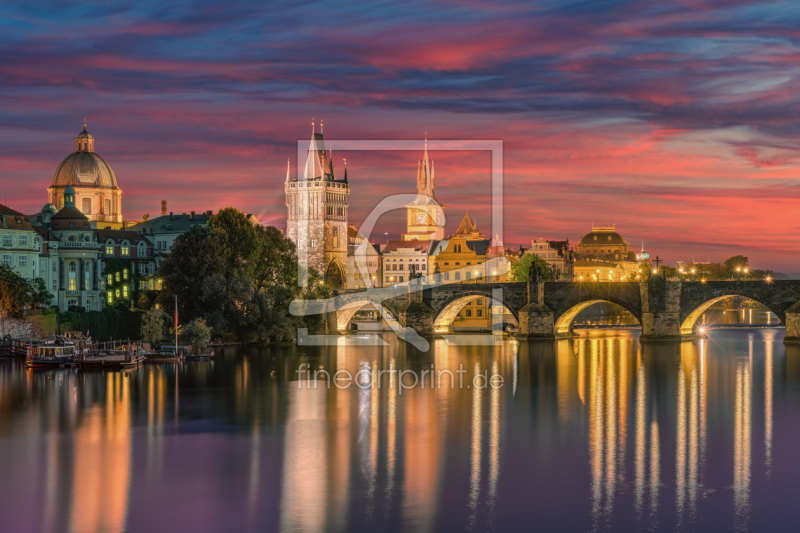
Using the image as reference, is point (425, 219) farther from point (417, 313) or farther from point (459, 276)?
point (417, 313)

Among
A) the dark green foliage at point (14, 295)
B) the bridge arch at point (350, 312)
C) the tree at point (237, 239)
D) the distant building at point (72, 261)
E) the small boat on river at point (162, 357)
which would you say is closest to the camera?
the small boat on river at point (162, 357)

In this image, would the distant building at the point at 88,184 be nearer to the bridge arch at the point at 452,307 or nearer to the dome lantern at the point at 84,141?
the dome lantern at the point at 84,141

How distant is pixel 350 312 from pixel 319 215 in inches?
1624

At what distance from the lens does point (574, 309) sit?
80688 millimetres

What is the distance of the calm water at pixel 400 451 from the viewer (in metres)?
26.7

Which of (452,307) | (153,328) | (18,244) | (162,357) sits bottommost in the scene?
(162,357)

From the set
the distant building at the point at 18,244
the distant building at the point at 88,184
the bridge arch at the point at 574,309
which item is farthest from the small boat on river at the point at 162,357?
the distant building at the point at 88,184

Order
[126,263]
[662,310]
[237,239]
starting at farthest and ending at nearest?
[126,263], [237,239], [662,310]

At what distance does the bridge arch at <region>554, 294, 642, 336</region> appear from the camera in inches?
3056

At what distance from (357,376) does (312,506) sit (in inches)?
1098

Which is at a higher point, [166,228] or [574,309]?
[166,228]

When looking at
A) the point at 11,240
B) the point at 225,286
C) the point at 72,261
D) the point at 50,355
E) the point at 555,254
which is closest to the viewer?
the point at 50,355

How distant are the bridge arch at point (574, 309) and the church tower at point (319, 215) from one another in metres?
52.1

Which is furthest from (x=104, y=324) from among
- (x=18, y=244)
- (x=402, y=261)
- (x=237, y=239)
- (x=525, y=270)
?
(x=402, y=261)
